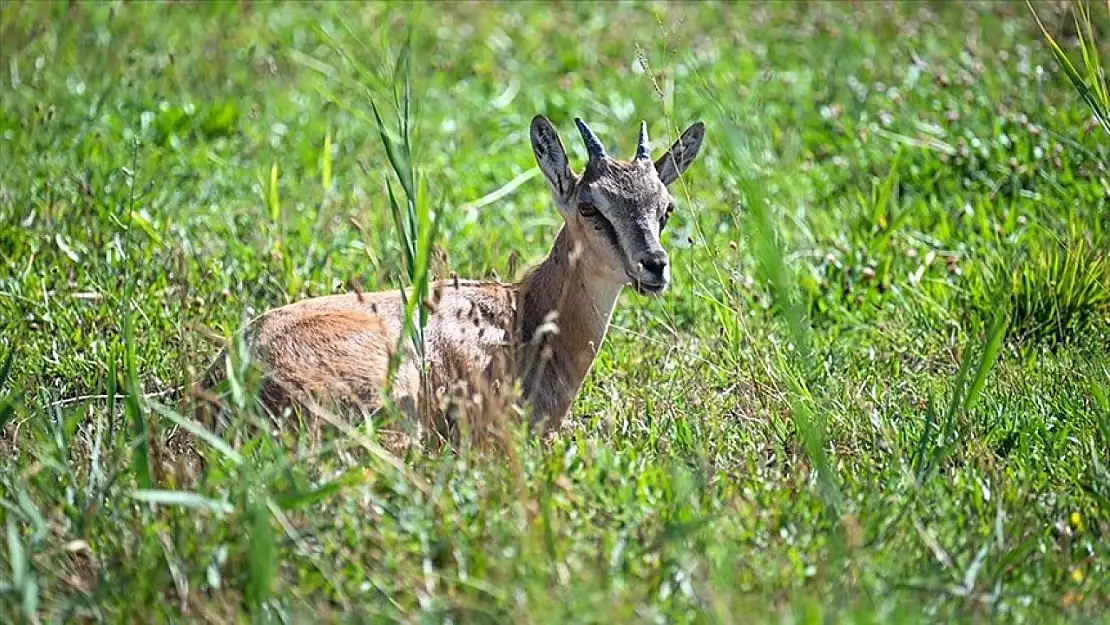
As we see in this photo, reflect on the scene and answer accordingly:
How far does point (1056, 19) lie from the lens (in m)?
9.23

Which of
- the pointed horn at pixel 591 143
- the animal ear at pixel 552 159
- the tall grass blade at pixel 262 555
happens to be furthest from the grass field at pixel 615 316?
the animal ear at pixel 552 159

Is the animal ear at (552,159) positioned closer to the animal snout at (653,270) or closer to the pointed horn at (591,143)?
the pointed horn at (591,143)

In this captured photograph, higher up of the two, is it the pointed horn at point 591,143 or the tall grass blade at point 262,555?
the pointed horn at point 591,143

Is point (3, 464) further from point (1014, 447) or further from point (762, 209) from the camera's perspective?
point (1014, 447)

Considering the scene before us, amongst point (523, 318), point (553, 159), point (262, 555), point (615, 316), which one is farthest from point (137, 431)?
point (615, 316)

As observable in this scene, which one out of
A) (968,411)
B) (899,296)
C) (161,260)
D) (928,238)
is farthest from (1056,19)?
(161,260)

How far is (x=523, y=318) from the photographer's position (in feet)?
18.9

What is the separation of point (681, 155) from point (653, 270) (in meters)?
0.80

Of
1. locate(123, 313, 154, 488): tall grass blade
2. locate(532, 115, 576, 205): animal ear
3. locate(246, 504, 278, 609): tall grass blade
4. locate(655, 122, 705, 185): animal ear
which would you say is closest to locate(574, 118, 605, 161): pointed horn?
locate(532, 115, 576, 205): animal ear

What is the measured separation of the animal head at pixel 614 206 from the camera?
522 cm

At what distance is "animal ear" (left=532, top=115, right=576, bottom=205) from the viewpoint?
5594 millimetres

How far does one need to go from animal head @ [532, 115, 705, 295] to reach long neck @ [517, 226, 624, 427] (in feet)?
0.30

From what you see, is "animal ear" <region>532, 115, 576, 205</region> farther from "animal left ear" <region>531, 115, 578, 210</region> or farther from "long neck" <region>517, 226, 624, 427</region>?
"long neck" <region>517, 226, 624, 427</region>

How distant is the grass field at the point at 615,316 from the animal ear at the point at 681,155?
19cm
